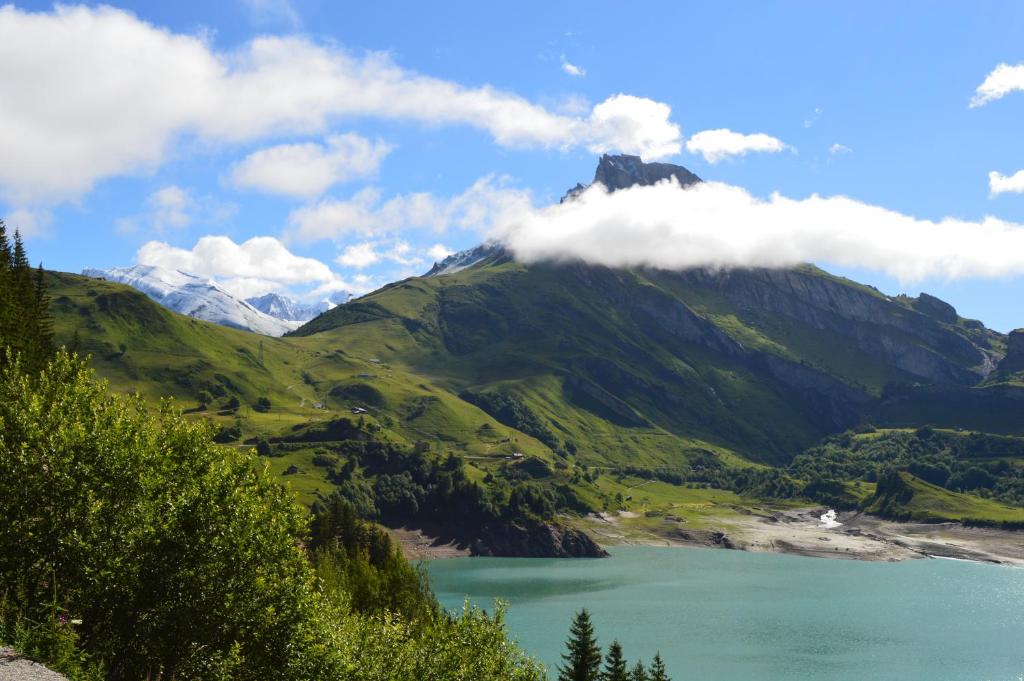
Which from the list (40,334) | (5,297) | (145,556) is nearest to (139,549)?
(145,556)

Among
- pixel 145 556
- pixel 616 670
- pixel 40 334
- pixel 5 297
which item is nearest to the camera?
pixel 145 556

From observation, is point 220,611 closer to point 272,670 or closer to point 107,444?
point 272,670

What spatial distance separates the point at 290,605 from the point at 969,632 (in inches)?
7454

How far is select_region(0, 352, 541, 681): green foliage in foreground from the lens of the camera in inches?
1566

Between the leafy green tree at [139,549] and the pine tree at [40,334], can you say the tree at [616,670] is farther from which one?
the pine tree at [40,334]

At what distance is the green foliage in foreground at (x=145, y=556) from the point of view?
3978cm

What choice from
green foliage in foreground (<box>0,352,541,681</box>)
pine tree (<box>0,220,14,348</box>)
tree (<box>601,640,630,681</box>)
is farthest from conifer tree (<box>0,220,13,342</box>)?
tree (<box>601,640,630,681</box>)

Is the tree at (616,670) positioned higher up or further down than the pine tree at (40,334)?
further down

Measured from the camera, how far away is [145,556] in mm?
41156

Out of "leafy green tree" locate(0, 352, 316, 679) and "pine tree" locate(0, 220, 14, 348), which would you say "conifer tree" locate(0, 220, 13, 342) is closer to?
"pine tree" locate(0, 220, 14, 348)

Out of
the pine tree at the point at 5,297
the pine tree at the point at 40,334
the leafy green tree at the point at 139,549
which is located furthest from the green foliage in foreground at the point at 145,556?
the pine tree at the point at 40,334

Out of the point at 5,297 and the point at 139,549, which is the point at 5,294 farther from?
the point at 139,549

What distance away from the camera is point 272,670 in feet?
147

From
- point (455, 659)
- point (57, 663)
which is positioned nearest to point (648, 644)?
point (455, 659)
